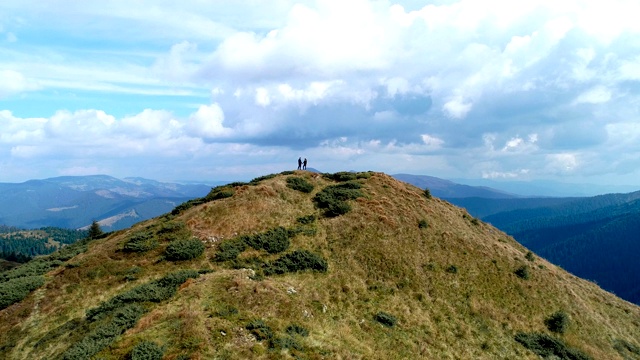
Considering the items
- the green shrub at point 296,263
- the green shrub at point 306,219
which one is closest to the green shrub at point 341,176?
the green shrub at point 306,219

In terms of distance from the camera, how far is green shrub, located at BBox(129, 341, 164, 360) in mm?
21062

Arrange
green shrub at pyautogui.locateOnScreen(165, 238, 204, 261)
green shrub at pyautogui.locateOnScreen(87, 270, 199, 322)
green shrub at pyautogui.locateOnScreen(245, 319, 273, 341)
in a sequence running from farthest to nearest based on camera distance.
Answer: green shrub at pyautogui.locateOnScreen(165, 238, 204, 261)
green shrub at pyautogui.locateOnScreen(87, 270, 199, 322)
green shrub at pyautogui.locateOnScreen(245, 319, 273, 341)

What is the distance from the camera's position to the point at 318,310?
3145 cm

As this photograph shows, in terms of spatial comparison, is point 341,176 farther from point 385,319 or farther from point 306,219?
point 385,319

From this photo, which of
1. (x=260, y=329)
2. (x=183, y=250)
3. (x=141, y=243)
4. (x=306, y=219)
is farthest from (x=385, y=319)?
(x=141, y=243)

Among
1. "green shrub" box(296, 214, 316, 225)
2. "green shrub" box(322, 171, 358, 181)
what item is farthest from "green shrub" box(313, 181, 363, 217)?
"green shrub" box(322, 171, 358, 181)

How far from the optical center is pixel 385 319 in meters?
32.4

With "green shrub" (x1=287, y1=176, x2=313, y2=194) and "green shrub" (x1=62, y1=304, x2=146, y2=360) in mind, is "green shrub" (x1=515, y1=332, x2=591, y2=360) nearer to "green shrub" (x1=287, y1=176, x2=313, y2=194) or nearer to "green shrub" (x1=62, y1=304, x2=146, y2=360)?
"green shrub" (x1=62, y1=304, x2=146, y2=360)

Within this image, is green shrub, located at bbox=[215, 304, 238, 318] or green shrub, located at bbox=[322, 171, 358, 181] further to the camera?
green shrub, located at bbox=[322, 171, 358, 181]

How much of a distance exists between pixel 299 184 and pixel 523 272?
33.4m

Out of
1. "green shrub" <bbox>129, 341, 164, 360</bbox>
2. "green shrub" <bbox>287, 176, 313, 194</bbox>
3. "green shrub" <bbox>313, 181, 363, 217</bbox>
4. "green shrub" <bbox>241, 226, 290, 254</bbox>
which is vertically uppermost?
"green shrub" <bbox>287, 176, 313, 194</bbox>

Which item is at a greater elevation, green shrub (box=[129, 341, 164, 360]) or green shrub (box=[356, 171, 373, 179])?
green shrub (box=[356, 171, 373, 179])

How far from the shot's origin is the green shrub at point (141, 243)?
137ft

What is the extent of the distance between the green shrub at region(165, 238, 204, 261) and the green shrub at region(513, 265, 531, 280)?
37605 millimetres
